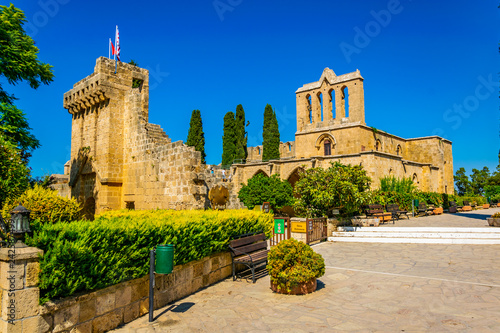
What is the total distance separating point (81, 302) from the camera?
13.7 feet

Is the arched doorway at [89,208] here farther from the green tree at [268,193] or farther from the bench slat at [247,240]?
the bench slat at [247,240]

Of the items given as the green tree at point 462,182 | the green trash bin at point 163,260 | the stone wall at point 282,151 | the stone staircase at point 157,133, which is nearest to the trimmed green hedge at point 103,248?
the green trash bin at point 163,260

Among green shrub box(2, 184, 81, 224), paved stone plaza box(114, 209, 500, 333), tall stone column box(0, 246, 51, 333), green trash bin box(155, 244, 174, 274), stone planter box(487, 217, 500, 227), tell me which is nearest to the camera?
tall stone column box(0, 246, 51, 333)

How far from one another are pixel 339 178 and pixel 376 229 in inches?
Result: 97.7

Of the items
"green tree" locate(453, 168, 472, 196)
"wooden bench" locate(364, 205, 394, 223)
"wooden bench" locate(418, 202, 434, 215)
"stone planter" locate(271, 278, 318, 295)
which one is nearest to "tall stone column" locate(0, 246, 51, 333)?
"stone planter" locate(271, 278, 318, 295)

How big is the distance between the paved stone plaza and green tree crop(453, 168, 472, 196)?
1794 inches

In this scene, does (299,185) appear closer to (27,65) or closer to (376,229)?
(376,229)

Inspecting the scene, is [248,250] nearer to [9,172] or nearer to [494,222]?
[9,172]

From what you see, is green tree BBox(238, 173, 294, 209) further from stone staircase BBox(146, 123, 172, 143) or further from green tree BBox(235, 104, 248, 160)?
green tree BBox(235, 104, 248, 160)

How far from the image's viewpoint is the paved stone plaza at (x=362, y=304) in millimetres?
4410

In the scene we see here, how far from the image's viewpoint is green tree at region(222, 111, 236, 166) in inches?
1647

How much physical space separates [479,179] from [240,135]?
1357 inches

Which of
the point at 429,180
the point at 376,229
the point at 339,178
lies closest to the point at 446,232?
the point at 376,229

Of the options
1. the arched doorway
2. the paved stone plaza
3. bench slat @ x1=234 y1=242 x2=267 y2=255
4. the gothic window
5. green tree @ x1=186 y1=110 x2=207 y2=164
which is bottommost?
the paved stone plaza
